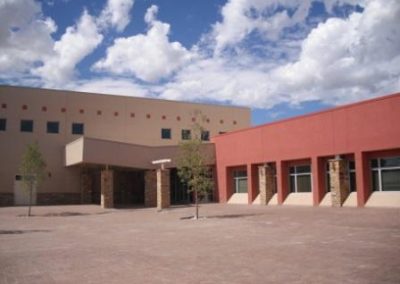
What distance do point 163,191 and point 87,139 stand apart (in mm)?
7369

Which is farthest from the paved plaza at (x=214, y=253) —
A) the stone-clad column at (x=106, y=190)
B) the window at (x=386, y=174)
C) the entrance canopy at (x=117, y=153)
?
the entrance canopy at (x=117, y=153)

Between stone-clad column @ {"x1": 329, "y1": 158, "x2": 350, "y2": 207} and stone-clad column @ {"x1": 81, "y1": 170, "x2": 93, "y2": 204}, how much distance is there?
2341 centimetres

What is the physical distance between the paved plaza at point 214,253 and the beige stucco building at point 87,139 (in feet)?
60.3

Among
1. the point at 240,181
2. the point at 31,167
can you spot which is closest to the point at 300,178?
the point at 240,181

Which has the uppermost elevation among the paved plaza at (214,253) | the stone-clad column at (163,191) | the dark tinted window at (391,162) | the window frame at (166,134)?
the window frame at (166,134)

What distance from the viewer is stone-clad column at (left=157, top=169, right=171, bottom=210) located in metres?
32.8

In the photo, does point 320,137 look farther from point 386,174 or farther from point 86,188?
point 86,188

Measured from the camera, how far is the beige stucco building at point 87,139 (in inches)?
1497

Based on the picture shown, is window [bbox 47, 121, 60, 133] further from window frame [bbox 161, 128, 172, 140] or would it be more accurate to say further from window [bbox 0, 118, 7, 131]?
window frame [bbox 161, 128, 172, 140]

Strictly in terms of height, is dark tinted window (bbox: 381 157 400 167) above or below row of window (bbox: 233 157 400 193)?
above

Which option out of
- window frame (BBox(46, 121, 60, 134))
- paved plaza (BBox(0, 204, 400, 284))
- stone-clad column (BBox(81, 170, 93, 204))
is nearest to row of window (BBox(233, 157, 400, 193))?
paved plaza (BBox(0, 204, 400, 284))

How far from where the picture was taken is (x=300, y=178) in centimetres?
3178

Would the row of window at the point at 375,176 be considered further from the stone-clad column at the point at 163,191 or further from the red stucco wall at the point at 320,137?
the stone-clad column at the point at 163,191

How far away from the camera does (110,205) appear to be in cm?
3581
